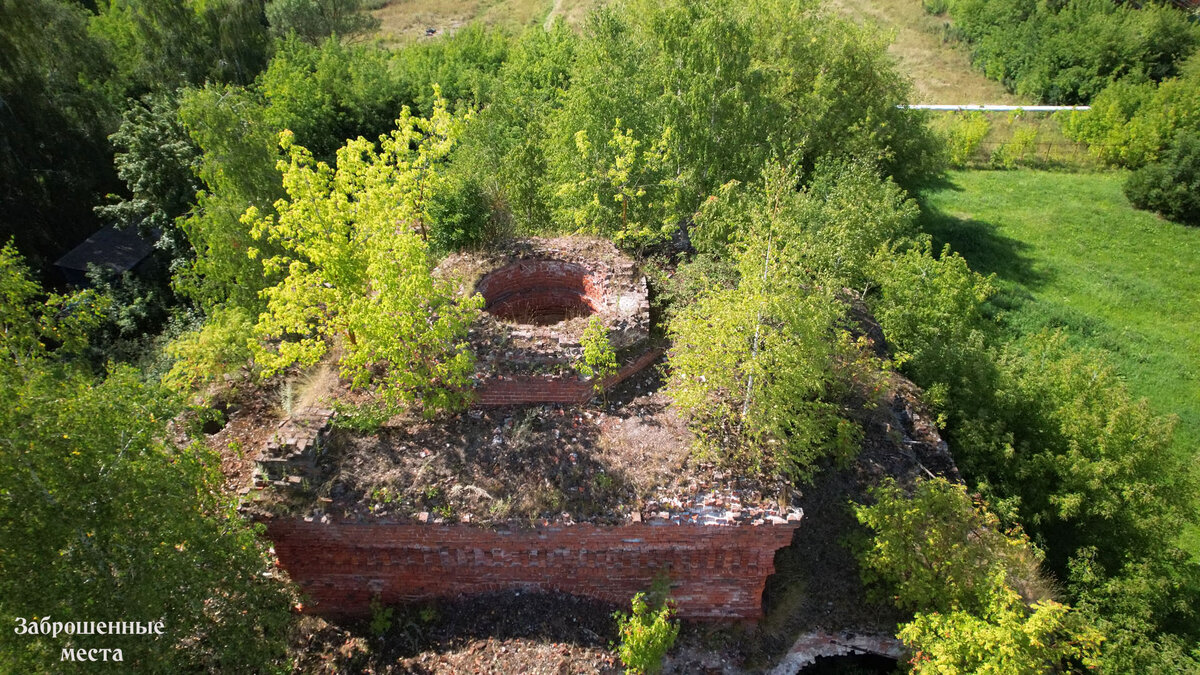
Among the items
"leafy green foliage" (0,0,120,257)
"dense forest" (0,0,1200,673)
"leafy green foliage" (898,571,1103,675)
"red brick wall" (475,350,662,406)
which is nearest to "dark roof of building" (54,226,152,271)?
"dense forest" (0,0,1200,673)

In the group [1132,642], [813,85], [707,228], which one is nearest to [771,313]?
[707,228]

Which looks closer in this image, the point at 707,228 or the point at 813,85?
the point at 707,228

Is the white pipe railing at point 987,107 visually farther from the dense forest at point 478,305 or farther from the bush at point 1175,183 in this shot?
the dense forest at point 478,305

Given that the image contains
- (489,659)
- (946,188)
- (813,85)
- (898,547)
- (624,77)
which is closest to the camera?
(489,659)

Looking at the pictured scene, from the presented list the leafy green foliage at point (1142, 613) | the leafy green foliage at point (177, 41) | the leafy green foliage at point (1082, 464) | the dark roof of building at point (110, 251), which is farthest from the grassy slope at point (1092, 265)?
the leafy green foliage at point (177, 41)

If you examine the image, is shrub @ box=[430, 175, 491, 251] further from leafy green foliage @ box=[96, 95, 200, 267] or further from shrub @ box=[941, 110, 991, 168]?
shrub @ box=[941, 110, 991, 168]

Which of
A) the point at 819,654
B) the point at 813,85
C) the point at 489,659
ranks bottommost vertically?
the point at 819,654

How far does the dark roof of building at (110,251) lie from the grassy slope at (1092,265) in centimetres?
3081

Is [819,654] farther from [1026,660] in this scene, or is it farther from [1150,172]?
[1150,172]

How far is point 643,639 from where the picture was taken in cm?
885

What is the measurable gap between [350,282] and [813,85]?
19.5 meters

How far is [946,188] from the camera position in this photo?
109ft

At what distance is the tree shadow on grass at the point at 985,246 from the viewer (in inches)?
1066

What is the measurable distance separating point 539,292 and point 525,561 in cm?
681
